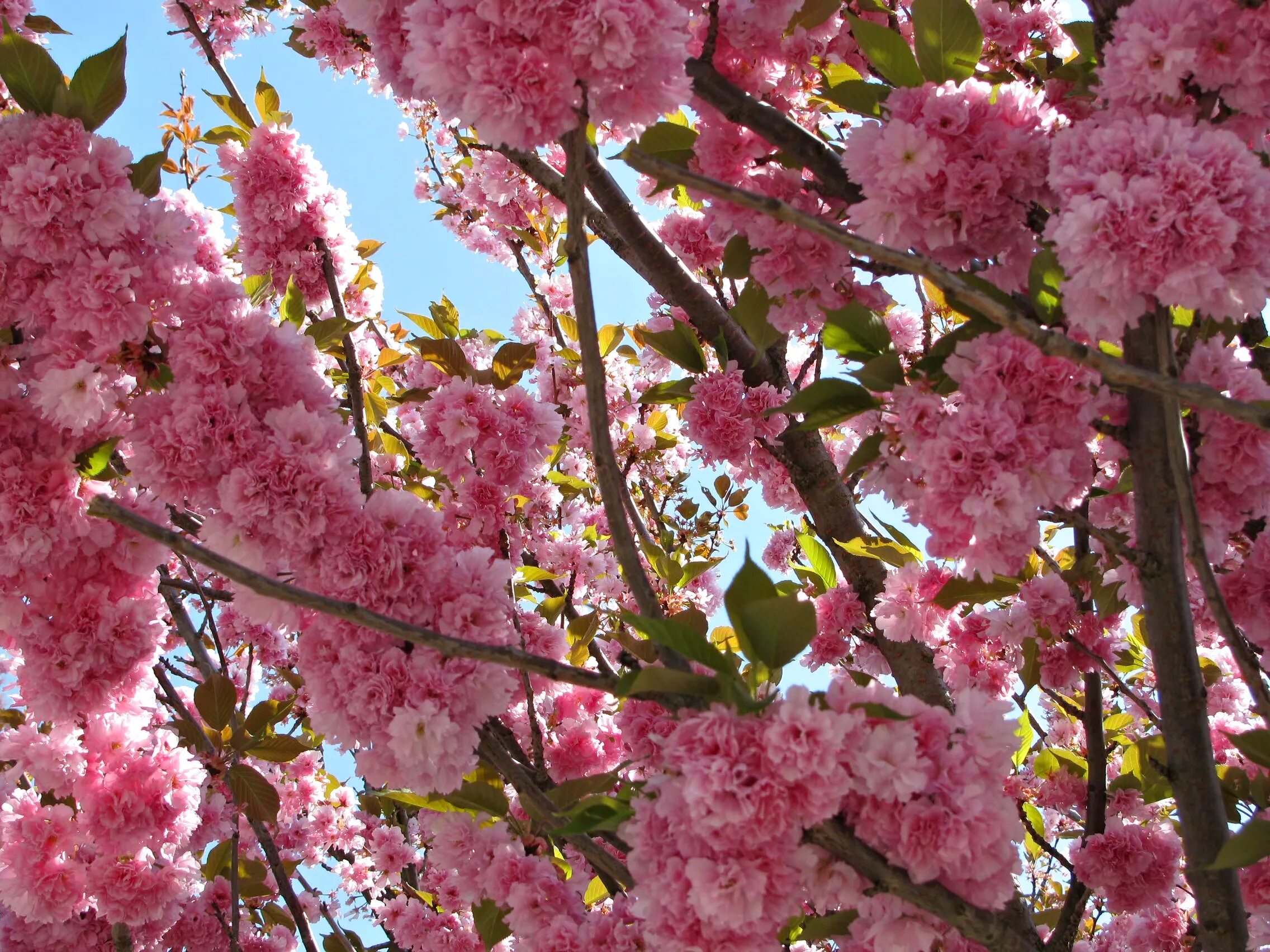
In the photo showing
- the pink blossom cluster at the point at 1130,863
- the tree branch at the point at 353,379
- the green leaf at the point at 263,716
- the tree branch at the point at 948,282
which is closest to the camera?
the tree branch at the point at 948,282

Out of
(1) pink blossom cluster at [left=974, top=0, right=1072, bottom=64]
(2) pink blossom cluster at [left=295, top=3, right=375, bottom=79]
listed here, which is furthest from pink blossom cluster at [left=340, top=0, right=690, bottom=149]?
(2) pink blossom cluster at [left=295, top=3, right=375, bottom=79]

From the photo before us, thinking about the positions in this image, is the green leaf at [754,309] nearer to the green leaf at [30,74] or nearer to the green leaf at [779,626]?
the green leaf at [779,626]

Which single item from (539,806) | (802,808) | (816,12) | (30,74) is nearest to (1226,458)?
(802,808)

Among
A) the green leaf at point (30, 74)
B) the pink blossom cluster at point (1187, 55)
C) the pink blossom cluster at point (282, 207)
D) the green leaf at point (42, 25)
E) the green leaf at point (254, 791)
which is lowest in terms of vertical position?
the green leaf at point (254, 791)

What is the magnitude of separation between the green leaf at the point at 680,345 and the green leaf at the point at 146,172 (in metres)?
1.44

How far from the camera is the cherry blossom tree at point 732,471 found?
4.59 feet

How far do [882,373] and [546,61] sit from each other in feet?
2.76

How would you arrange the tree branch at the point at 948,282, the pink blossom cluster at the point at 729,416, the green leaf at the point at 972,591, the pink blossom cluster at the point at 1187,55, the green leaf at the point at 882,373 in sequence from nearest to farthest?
the tree branch at the point at 948,282
the pink blossom cluster at the point at 1187,55
the green leaf at the point at 882,373
the green leaf at the point at 972,591
the pink blossom cluster at the point at 729,416

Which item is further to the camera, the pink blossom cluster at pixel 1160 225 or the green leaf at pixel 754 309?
the green leaf at pixel 754 309

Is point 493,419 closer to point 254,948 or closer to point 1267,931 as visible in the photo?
point 1267,931

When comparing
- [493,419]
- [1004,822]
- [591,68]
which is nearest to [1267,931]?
[1004,822]

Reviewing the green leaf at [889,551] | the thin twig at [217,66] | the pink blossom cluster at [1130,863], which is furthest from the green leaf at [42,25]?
the pink blossom cluster at [1130,863]

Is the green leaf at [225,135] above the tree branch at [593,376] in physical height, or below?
above

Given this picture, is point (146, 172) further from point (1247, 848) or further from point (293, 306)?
point (1247, 848)
